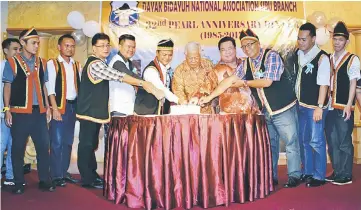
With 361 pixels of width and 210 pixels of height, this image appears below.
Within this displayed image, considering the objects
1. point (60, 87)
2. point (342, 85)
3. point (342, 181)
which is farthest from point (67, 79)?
point (342, 181)

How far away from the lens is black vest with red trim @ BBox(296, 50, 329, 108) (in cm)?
380

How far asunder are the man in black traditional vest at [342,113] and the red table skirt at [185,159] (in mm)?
1235

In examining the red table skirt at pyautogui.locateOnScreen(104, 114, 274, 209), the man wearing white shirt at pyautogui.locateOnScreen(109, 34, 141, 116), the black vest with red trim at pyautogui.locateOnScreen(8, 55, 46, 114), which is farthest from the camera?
the man wearing white shirt at pyautogui.locateOnScreen(109, 34, 141, 116)

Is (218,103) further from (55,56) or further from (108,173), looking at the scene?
(55,56)

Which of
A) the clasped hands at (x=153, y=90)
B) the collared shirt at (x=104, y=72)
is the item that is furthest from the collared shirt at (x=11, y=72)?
the clasped hands at (x=153, y=90)

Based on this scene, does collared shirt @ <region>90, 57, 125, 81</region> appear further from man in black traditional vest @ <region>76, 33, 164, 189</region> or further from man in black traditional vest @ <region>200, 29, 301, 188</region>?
man in black traditional vest @ <region>200, 29, 301, 188</region>

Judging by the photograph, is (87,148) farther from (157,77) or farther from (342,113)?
(342,113)

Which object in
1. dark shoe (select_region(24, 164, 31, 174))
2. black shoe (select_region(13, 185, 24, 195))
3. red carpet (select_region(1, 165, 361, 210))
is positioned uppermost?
dark shoe (select_region(24, 164, 31, 174))

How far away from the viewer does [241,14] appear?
4.21m

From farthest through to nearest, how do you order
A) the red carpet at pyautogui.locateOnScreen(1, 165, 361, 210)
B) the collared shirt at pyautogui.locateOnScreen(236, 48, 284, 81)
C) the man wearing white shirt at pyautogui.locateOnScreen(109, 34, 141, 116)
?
the man wearing white shirt at pyautogui.locateOnScreen(109, 34, 141, 116) < the collared shirt at pyautogui.locateOnScreen(236, 48, 284, 81) < the red carpet at pyautogui.locateOnScreen(1, 165, 361, 210)

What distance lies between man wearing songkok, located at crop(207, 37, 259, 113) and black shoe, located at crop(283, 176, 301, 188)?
2.37ft

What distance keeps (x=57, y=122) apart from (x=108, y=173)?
41.0 inches

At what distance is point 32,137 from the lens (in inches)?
142

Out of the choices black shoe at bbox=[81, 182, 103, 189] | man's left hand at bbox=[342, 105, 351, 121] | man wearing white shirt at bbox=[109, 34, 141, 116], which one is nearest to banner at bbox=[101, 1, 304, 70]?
man wearing white shirt at bbox=[109, 34, 141, 116]
